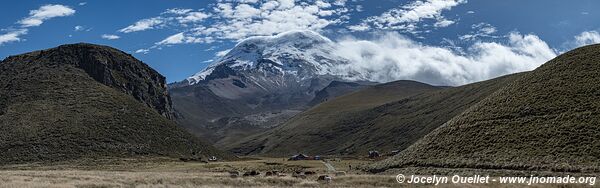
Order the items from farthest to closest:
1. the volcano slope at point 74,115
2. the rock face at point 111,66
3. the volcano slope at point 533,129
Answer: the rock face at point 111,66 → the volcano slope at point 74,115 → the volcano slope at point 533,129

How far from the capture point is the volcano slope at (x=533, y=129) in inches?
1984

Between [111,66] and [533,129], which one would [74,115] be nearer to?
[111,66]

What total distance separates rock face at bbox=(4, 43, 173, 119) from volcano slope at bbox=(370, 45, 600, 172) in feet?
344

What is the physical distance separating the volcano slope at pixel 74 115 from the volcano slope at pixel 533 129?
58676mm

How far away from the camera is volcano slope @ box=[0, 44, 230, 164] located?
100750 mm

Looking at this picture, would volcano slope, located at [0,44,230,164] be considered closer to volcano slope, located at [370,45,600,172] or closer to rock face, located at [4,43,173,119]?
rock face, located at [4,43,173,119]

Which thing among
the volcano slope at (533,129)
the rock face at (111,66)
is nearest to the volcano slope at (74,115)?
the rock face at (111,66)

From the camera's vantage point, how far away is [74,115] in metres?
Result: 113

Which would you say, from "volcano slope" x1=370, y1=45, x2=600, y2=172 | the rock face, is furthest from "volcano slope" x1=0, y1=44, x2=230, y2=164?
"volcano slope" x1=370, y1=45, x2=600, y2=172

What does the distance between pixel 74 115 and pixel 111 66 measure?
169ft

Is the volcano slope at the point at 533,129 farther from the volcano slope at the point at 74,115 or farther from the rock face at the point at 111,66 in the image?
the rock face at the point at 111,66

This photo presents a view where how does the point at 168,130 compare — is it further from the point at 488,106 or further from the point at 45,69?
the point at 488,106

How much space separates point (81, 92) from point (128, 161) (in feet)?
126

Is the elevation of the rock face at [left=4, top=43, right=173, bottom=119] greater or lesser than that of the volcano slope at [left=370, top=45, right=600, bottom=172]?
greater
